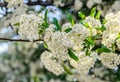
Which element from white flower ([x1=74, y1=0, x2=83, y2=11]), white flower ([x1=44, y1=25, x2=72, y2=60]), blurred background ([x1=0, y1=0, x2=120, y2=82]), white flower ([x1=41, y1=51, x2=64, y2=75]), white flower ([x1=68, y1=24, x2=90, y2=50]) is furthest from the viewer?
white flower ([x1=74, y1=0, x2=83, y2=11])

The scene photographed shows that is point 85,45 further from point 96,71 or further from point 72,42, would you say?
point 96,71

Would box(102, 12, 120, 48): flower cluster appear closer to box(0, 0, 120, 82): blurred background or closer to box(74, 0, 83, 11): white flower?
box(0, 0, 120, 82): blurred background

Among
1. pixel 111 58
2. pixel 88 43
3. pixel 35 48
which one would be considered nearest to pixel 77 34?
pixel 88 43

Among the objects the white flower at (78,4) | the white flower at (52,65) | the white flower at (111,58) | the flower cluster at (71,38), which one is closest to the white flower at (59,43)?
the flower cluster at (71,38)

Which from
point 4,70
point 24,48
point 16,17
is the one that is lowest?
point 4,70

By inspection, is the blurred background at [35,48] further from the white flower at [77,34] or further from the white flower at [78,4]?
the white flower at [77,34]

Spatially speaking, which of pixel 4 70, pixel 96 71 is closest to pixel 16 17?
pixel 96 71

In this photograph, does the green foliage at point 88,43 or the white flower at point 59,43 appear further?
the green foliage at point 88,43

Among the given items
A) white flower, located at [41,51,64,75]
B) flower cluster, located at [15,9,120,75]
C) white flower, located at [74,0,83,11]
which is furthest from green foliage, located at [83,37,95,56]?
white flower, located at [74,0,83,11]
